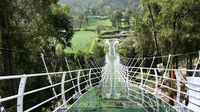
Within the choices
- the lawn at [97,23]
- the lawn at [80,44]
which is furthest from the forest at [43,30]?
the lawn at [97,23]

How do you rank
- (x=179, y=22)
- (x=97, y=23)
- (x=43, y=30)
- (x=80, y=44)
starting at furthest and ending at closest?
(x=97, y=23)
(x=80, y=44)
(x=179, y=22)
(x=43, y=30)

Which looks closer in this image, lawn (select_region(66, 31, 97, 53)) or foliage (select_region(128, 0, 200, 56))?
foliage (select_region(128, 0, 200, 56))

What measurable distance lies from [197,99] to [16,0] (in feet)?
32.2

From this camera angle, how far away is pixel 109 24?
4742 inches

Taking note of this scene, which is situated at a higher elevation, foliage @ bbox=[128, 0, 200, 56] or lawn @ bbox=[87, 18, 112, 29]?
lawn @ bbox=[87, 18, 112, 29]

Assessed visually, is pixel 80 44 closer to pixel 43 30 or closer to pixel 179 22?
pixel 179 22

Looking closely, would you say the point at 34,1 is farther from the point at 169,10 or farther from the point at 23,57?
the point at 169,10

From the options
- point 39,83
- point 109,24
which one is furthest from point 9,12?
point 109,24

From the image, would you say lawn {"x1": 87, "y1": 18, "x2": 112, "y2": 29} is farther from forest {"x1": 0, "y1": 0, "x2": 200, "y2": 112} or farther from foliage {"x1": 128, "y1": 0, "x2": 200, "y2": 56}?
foliage {"x1": 128, "y1": 0, "x2": 200, "y2": 56}

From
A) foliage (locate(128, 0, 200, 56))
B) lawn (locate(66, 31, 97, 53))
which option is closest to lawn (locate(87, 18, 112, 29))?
lawn (locate(66, 31, 97, 53))

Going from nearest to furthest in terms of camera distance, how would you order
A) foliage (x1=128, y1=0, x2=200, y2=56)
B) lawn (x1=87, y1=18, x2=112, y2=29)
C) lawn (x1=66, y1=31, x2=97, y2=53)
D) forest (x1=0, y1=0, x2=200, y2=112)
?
forest (x1=0, y1=0, x2=200, y2=112) < foliage (x1=128, y1=0, x2=200, y2=56) < lawn (x1=66, y1=31, x2=97, y2=53) < lawn (x1=87, y1=18, x2=112, y2=29)

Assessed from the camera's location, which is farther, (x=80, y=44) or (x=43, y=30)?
(x=80, y=44)

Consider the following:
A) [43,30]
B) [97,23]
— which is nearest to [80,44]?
[43,30]

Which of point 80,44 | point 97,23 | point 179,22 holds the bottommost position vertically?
point 179,22
